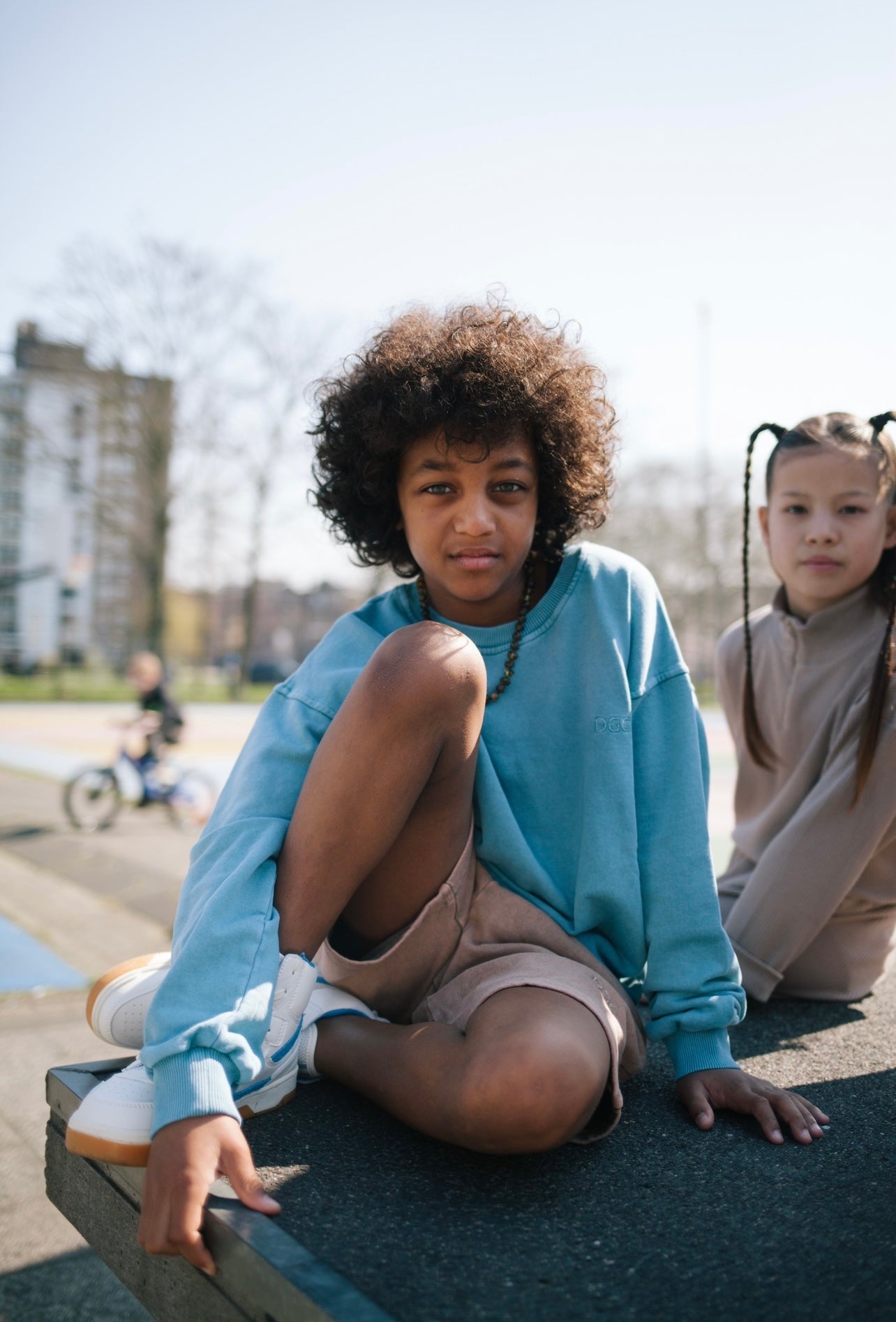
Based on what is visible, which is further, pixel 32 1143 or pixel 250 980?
pixel 32 1143

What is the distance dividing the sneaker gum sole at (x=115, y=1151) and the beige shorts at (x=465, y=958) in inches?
17.9

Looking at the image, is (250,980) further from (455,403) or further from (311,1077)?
(455,403)

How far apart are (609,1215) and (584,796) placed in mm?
607

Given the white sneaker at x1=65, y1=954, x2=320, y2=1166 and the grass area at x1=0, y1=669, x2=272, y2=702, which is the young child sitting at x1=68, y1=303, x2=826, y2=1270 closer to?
the white sneaker at x1=65, y1=954, x2=320, y2=1166

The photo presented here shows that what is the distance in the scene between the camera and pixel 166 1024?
1.27 meters

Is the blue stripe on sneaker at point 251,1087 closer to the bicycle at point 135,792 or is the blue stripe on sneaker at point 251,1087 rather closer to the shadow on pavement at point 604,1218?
the shadow on pavement at point 604,1218

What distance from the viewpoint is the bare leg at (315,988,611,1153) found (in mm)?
1278

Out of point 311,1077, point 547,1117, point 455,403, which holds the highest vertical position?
point 455,403

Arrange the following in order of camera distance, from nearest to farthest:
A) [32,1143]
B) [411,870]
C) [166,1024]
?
1. [166,1024]
2. [411,870]
3. [32,1143]

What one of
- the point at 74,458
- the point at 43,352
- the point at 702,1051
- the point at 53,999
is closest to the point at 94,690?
the point at 74,458

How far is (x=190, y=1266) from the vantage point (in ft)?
3.96

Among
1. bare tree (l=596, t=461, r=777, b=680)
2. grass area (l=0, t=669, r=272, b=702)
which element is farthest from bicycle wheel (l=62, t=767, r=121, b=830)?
bare tree (l=596, t=461, r=777, b=680)

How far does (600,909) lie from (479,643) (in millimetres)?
474

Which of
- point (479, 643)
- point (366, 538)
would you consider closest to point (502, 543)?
point (479, 643)
